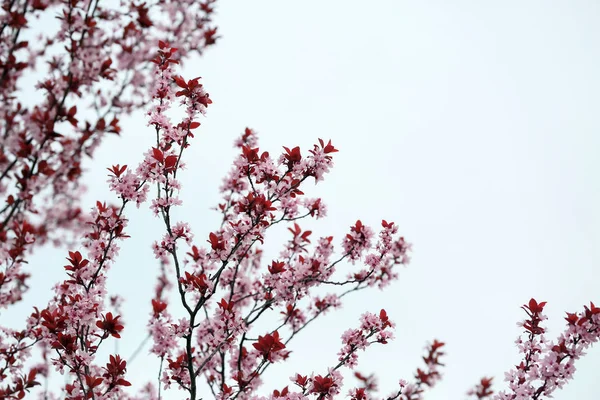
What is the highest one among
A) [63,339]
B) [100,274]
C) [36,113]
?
[100,274]

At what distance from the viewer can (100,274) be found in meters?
4.40

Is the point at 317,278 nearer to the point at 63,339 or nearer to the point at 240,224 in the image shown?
the point at 240,224

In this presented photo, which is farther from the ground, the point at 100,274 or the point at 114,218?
the point at 114,218

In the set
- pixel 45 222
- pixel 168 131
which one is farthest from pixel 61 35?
pixel 168 131

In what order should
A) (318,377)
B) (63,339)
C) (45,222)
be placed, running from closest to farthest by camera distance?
(45,222) < (63,339) < (318,377)

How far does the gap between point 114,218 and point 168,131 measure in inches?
34.6

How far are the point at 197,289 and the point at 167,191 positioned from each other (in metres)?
0.88

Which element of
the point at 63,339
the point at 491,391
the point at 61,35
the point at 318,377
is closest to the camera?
the point at 61,35

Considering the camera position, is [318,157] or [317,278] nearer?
[318,157]

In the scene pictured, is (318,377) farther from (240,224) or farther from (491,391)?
(491,391)

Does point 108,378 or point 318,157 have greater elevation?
point 318,157

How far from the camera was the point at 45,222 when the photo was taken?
2.54 meters

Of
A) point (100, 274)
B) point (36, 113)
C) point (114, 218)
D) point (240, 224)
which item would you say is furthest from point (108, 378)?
point (36, 113)

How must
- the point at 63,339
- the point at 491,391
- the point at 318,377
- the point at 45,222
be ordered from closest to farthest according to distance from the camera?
1. the point at 45,222
2. the point at 63,339
3. the point at 318,377
4. the point at 491,391
